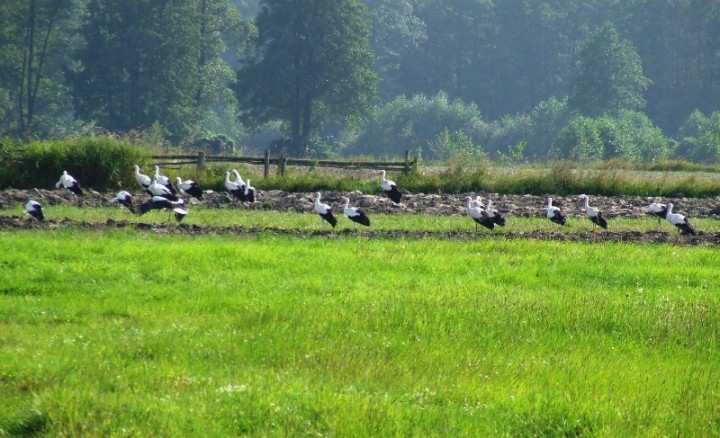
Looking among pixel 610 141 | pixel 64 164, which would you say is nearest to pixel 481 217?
pixel 64 164

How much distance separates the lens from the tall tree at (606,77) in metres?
84.1

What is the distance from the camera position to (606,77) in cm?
8481

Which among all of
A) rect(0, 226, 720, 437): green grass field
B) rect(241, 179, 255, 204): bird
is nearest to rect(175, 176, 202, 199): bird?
rect(241, 179, 255, 204): bird

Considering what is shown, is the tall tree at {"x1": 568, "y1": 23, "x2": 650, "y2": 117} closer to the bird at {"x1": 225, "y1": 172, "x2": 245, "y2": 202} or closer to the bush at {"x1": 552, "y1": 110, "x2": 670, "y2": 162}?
the bush at {"x1": 552, "y1": 110, "x2": 670, "y2": 162}

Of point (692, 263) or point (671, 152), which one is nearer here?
point (692, 263)

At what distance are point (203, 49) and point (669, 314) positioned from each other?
65582 mm

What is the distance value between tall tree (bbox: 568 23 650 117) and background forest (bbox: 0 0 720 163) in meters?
0.11

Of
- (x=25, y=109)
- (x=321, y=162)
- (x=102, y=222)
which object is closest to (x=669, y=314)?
(x=102, y=222)

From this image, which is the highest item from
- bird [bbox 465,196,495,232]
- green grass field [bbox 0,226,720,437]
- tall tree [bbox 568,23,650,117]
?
tall tree [bbox 568,23,650,117]

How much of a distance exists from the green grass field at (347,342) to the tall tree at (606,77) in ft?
221

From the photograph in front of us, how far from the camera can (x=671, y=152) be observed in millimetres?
79188

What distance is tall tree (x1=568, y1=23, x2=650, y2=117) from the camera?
84.1 meters

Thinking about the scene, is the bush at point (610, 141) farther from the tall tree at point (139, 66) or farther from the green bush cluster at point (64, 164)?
the green bush cluster at point (64, 164)

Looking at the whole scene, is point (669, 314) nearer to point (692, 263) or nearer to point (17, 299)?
point (692, 263)
